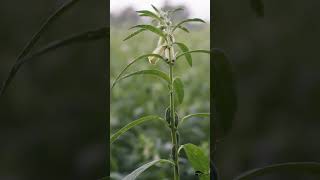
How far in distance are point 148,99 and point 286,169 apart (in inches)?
32.0

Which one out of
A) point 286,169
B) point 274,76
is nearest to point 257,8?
point 274,76

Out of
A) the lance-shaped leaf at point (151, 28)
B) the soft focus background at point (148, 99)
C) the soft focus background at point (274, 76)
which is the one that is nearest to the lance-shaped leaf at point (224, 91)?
the soft focus background at point (274, 76)

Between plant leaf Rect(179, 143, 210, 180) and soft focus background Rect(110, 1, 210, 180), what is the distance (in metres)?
0.37

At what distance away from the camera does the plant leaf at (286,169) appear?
0.75 meters
